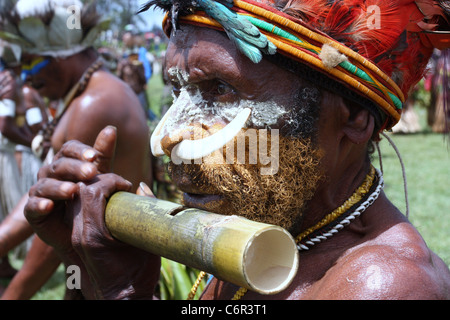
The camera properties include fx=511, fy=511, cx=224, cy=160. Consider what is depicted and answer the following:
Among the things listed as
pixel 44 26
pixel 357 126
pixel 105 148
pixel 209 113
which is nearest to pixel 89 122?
pixel 44 26

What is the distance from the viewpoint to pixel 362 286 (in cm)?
154

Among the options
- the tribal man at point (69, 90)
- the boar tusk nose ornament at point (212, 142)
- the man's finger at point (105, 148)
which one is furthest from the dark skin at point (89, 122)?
the boar tusk nose ornament at point (212, 142)

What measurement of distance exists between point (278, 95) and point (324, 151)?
273mm

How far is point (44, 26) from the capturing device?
4172 mm

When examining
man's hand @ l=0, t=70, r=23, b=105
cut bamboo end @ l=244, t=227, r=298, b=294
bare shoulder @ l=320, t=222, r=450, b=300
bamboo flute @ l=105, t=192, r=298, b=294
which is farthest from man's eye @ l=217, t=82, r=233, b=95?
man's hand @ l=0, t=70, r=23, b=105

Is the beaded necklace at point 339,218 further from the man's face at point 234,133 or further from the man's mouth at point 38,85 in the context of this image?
the man's mouth at point 38,85

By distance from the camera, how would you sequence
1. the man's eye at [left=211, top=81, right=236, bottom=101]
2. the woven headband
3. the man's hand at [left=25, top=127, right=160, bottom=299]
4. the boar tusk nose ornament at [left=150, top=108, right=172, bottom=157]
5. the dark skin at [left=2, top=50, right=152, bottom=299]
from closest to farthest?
the woven headband, the man's eye at [left=211, top=81, right=236, bottom=101], the boar tusk nose ornament at [left=150, top=108, right=172, bottom=157], the man's hand at [left=25, top=127, right=160, bottom=299], the dark skin at [left=2, top=50, right=152, bottom=299]

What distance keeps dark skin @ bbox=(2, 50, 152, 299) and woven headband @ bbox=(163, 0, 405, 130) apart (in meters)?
1.78

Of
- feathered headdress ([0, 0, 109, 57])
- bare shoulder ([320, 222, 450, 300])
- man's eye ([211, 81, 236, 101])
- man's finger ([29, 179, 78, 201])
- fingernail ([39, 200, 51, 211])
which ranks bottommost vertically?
feathered headdress ([0, 0, 109, 57])

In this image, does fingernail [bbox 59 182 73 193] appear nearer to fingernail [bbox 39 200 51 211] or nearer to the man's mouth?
fingernail [bbox 39 200 51 211]

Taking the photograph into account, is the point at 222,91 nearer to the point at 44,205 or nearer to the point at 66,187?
the point at 66,187

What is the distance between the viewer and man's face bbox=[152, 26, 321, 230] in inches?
67.6

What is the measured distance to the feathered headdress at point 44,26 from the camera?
412 centimetres
